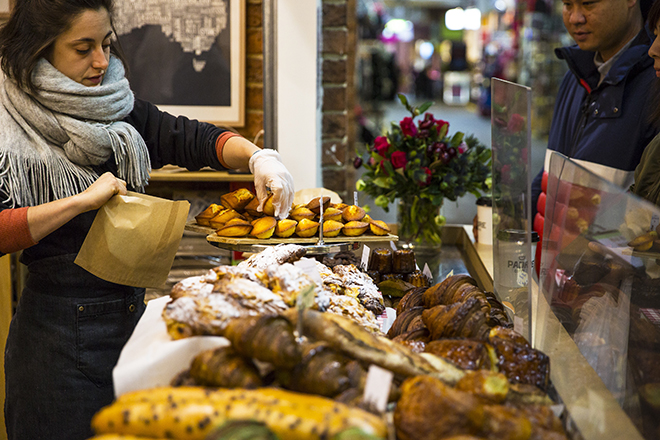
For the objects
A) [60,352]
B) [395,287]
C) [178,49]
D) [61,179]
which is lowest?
[60,352]

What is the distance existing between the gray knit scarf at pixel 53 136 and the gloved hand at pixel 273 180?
45 centimetres

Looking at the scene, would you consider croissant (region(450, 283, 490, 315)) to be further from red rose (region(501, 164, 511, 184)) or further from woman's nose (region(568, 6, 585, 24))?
woman's nose (region(568, 6, 585, 24))

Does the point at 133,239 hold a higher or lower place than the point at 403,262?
higher

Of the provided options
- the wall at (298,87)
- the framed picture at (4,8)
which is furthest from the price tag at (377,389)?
the framed picture at (4,8)

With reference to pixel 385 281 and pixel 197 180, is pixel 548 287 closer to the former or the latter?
pixel 385 281

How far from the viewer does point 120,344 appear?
5.92ft

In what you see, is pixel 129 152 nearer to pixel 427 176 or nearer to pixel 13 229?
pixel 13 229

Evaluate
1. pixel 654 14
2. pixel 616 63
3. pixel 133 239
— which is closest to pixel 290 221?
pixel 133 239

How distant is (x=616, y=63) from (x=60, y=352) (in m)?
2.39

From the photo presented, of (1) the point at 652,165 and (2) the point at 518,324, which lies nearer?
(2) the point at 518,324

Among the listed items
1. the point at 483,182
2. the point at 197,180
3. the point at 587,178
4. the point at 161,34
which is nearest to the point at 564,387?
the point at 587,178

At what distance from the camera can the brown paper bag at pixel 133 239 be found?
150 cm

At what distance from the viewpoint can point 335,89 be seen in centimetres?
356

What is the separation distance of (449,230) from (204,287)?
1956 millimetres
